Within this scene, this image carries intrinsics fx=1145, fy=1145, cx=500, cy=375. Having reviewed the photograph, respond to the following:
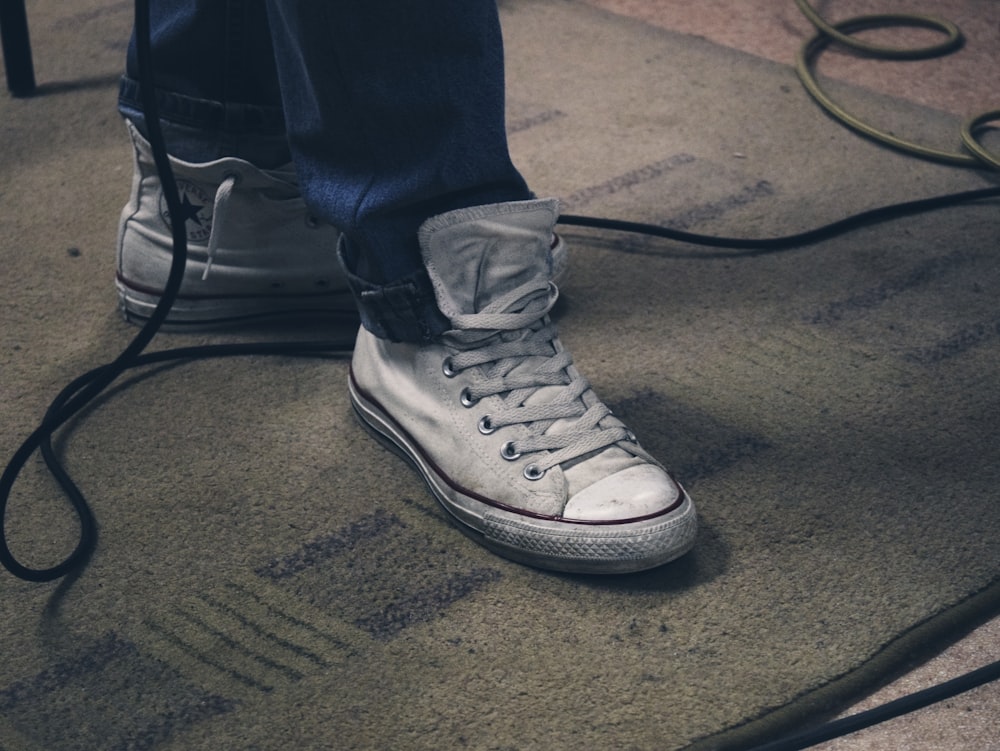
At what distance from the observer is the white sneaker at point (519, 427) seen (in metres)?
0.74

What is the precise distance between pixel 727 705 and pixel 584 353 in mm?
403

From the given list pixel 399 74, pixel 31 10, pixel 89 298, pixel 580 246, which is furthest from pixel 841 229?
pixel 31 10

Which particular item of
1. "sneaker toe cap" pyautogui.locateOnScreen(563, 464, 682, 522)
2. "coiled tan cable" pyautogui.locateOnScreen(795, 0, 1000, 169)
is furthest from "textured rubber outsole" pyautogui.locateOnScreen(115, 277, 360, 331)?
"coiled tan cable" pyautogui.locateOnScreen(795, 0, 1000, 169)

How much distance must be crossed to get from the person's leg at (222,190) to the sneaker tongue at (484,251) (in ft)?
0.80

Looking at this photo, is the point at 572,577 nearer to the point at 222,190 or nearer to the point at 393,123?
the point at 393,123

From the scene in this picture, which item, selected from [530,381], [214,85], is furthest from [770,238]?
[214,85]

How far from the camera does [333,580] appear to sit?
757mm

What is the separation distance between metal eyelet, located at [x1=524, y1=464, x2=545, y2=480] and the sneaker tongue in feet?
0.39

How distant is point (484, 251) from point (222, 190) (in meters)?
0.27

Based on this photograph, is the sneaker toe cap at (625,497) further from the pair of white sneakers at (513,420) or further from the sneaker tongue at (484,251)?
the sneaker tongue at (484,251)

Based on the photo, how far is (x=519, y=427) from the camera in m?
0.79

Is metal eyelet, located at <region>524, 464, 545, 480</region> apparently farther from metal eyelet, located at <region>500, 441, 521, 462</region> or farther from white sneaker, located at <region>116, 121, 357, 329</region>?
white sneaker, located at <region>116, 121, 357, 329</region>

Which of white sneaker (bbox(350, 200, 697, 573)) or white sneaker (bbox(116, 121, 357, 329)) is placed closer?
white sneaker (bbox(350, 200, 697, 573))

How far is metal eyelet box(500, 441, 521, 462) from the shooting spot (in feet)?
2.55
